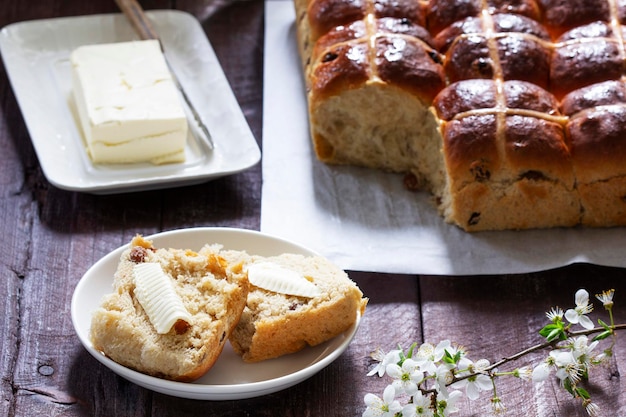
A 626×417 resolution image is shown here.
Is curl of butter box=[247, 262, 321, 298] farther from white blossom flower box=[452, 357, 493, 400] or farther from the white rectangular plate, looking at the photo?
the white rectangular plate

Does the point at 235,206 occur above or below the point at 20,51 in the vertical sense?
below

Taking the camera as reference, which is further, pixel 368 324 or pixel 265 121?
pixel 265 121

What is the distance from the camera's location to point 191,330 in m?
1.76

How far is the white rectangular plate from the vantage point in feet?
7.88

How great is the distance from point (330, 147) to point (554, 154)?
623mm

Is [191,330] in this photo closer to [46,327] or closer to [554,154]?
[46,327]

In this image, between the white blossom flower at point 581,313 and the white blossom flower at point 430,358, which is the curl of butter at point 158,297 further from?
the white blossom flower at point 581,313

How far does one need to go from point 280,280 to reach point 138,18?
4.27 ft

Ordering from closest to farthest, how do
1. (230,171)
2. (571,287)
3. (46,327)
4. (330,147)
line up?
(46,327) → (571,287) → (230,171) → (330,147)

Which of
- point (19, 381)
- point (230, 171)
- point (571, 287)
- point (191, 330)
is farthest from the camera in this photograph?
point (230, 171)

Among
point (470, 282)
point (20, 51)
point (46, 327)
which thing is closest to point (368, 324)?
point (470, 282)

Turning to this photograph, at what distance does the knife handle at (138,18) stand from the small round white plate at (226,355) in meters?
0.94

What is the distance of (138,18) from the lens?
9.39 feet

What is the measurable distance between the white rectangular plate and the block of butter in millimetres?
43
